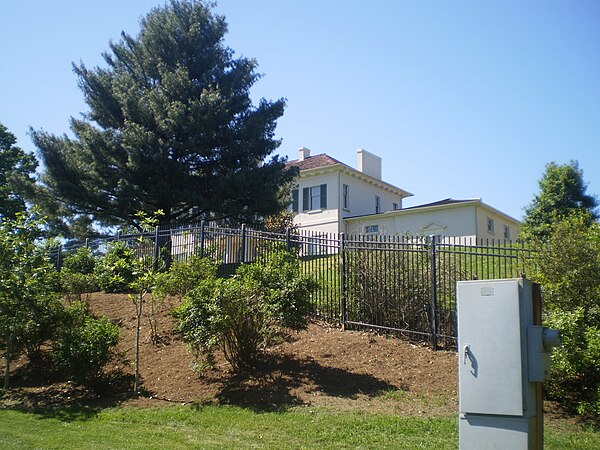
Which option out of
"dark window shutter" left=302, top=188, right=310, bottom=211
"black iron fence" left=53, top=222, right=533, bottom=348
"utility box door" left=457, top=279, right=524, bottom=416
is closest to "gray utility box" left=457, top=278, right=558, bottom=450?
"utility box door" left=457, top=279, right=524, bottom=416

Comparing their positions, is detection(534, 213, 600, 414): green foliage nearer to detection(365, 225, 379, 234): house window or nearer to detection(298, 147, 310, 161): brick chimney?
detection(365, 225, 379, 234): house window

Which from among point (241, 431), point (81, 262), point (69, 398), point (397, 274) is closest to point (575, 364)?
point (397, 274)

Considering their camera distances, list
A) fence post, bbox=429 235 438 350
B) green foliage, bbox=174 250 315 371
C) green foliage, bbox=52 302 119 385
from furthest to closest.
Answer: fence post, bbox=429 235 438 350
green foliage, bbox=52 302 119 385
green foliage, bbox=174 250 315 371

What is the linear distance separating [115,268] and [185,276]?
2353 mm

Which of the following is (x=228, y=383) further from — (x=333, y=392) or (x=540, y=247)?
(x=540, y=247)

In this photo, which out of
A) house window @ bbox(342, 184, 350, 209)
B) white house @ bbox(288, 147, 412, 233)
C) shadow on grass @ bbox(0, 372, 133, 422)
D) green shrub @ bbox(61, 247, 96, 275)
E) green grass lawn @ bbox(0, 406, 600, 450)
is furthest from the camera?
house window @ bbox(342, 184, 350, 209)

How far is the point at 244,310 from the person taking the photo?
31.3 feet

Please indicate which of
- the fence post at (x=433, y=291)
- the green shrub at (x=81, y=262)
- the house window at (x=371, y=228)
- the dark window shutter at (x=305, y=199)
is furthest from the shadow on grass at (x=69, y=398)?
the dark window shutter at (x=305, y=199)

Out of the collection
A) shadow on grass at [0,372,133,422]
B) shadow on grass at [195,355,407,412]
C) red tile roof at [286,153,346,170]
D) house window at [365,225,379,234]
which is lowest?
shadow on grass at [0,372,133,422]

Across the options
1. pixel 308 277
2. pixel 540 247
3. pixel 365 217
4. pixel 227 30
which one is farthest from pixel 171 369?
pixel 365 217

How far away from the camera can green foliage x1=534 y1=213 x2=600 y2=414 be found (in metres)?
7.79

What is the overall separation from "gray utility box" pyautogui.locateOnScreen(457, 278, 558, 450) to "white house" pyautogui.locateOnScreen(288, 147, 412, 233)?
26.3 m

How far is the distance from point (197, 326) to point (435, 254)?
4577 millimetres

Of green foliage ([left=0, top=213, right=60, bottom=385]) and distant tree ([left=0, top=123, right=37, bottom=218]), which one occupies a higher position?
distant tree ([left=0, top=123, right=37, bottom=218])
